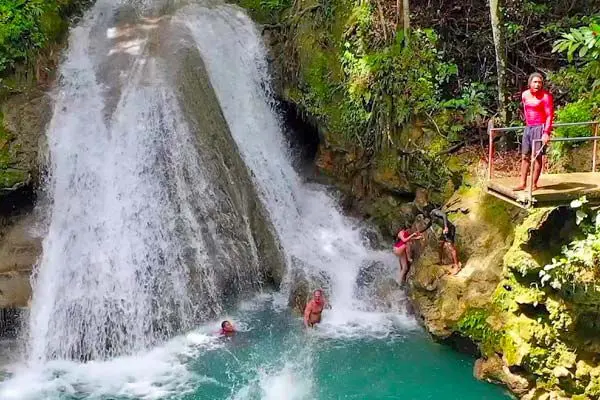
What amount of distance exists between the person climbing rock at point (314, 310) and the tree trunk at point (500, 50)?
418cm

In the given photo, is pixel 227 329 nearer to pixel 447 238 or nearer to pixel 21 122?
pixel 447 238

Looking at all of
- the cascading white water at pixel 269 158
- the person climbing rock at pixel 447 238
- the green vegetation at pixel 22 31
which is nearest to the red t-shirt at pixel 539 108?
the person climbing rock at pixel 447 238

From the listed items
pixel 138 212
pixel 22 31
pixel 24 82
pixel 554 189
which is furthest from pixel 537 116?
pixel 22 31

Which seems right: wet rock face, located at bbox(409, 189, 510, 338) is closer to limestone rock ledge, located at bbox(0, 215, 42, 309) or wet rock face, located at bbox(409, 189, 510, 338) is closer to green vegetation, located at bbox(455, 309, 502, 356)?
green vegetation, located at bbox(455, 309, 502, 356)

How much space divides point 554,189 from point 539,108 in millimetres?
930

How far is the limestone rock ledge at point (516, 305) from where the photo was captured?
24.9 feet

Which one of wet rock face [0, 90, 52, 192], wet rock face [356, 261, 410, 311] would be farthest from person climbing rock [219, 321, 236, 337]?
wet rock face [0, 90, 52, 192]

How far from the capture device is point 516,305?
8.16m

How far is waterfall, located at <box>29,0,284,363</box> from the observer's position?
32.9 feet

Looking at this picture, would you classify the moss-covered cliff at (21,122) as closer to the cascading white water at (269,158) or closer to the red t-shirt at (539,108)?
the cascading white water at (269,158)

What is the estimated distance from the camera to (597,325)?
7.52 meters

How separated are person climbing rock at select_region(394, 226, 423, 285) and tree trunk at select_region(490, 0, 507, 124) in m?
2.43

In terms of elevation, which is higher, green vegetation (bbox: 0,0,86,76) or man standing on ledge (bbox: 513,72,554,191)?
green vegetation (bbox: 0,0,86,76)

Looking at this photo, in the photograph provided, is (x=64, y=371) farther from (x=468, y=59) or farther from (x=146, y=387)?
(x=468, y=59)
